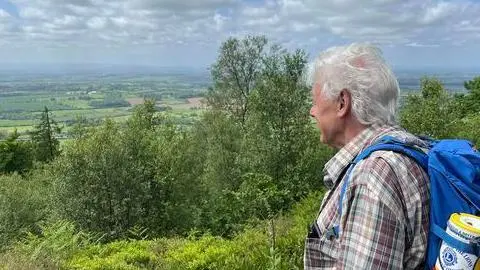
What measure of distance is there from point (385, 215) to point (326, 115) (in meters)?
0.56

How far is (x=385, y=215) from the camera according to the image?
1899 millimetres

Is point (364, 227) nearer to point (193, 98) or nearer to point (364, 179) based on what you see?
point (364, 179)

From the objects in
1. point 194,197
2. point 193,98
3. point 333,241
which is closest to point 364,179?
point 333,241

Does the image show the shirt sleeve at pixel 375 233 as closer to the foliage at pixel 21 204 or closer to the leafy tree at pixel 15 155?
the foliage at pixel 21 204

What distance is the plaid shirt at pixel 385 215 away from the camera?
1906 mm

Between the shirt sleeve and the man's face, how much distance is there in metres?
0.39

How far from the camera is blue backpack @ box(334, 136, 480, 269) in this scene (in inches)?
73.9

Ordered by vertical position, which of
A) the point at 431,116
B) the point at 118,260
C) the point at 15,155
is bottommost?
the point at 15,155

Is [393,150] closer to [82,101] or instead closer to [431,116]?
[431,116]

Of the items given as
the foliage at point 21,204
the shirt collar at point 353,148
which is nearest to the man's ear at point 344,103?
the shirt collar at point 353,148

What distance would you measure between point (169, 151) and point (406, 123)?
493 inches

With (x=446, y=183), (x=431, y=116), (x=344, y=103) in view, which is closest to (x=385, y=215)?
(x=446, y=183)

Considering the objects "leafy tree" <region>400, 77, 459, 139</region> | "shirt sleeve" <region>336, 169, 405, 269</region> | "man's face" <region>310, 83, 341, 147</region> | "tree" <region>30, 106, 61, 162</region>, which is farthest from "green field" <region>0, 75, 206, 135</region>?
"shirt sleeve" <region>336, 169, 405, 269</region>

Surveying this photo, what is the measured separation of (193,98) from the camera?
4446 inches
